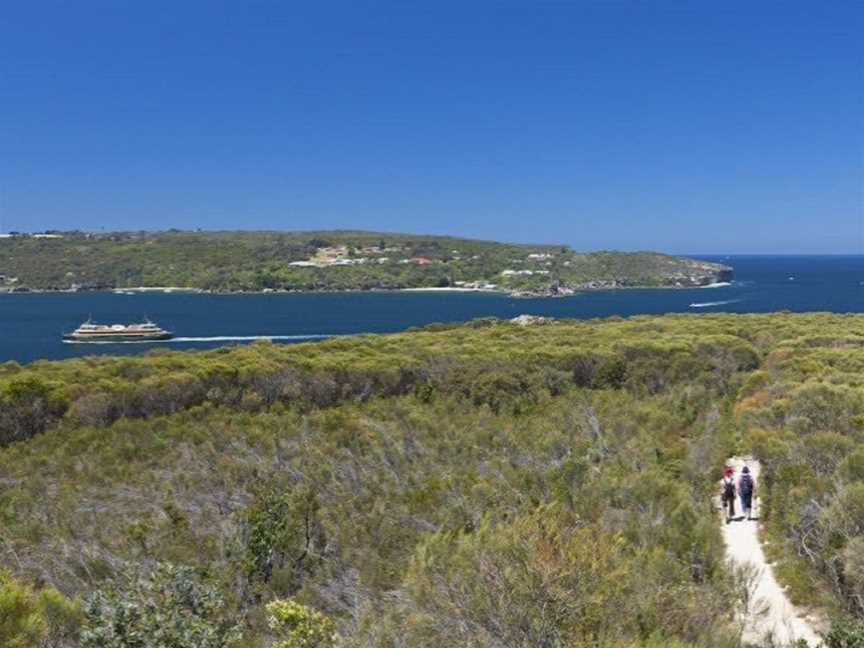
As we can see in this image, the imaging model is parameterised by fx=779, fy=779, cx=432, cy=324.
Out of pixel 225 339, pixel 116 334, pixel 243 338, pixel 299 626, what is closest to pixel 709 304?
pixel 243 338

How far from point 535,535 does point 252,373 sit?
20443 mm

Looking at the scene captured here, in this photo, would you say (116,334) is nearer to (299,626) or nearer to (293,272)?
(299,626)

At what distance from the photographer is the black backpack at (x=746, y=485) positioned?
1555cm

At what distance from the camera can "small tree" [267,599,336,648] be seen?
22.8 ft

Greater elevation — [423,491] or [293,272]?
[423,491]

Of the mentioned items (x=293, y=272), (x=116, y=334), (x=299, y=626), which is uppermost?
(x=299, y=626)

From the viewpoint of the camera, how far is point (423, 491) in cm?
1469

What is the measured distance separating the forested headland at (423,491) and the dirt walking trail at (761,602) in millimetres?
340

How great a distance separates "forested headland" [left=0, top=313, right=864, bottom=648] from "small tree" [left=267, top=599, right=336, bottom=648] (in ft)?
0.09

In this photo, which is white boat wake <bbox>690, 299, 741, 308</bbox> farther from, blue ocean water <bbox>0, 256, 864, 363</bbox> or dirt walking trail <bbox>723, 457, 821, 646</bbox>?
dirt walking trail <bbox>723, 457, 821, 646</bbox>

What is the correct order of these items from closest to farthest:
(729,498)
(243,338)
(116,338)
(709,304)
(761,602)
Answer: (761,602) < (729,498) < (243,338) < (116,338) < (709,304)

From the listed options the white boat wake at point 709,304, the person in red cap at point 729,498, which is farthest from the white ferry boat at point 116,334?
the white boat wake at point 709,304

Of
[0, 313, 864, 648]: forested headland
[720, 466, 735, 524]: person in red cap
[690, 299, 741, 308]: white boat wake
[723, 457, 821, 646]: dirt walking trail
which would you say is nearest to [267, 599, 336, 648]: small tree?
[0, 313, 864, 648]: forested headland

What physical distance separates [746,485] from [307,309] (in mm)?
106831
